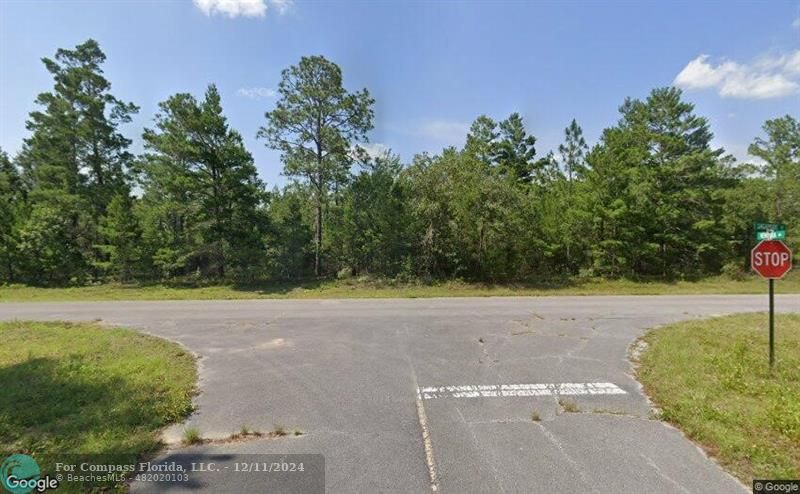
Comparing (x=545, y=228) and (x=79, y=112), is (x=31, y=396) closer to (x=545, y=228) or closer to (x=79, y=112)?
(x=545, y=228)

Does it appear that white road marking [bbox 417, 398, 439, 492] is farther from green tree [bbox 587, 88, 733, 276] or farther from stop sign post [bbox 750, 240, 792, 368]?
green tree [bbox 587, 88, 733, 276]

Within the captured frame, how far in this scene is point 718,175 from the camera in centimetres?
2389

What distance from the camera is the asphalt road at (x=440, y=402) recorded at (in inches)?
128

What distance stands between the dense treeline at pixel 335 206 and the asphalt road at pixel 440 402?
27.5 ft

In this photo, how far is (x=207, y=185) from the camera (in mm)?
18359

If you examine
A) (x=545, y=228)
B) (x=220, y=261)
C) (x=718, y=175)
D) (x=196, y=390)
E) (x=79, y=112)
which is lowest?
(x=196, y=390)

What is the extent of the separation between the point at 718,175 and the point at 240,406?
31538 millimetres

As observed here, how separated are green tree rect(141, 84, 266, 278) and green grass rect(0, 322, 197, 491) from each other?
10683 mm

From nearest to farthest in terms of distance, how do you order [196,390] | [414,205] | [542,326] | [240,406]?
[240,406]
[196,390]
[542,326]
[414,205]

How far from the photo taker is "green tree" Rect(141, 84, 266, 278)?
59.4ft

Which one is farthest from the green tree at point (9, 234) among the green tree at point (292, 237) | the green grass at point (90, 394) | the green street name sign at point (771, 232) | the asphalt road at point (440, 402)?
the green street name sign at point (771, 232)

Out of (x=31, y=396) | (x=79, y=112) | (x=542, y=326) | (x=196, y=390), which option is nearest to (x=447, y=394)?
(x=196, y=390)

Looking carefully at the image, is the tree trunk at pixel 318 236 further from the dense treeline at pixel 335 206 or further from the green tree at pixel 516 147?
the green tree at pixel 516 147

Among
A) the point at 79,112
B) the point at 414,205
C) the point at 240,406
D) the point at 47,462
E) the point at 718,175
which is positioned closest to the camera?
the point at 47,462
